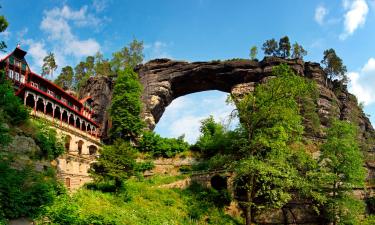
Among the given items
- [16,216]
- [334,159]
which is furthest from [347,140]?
[16,216]

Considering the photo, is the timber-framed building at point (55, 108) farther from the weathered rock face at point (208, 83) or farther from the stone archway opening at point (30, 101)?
the weathered rock face at point (208, 83)

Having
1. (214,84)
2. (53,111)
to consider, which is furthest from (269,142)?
(214,84)

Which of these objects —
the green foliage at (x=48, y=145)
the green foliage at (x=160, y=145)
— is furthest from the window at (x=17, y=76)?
the green foliage at (x=48, y=145)

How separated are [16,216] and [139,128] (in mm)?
32545

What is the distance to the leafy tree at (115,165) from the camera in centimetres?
2898

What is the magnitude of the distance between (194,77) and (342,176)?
105ft

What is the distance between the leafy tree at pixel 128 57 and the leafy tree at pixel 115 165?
46.0 metres

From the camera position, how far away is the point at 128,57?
75.8 meters

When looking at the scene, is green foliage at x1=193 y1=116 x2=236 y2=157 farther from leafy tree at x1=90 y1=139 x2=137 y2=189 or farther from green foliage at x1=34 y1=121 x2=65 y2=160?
green foliage at x1=34 y1=121 x2=65 y2=160

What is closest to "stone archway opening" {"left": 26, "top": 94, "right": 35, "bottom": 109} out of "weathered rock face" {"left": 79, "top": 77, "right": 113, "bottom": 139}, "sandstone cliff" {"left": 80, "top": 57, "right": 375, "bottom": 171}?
"sandstone cliff" {"left": 80, "top": 57, "right": 375, "bottom": 171}

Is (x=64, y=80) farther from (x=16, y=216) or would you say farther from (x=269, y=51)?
(x=16, y=216)

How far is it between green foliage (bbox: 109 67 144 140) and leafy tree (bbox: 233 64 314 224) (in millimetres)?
19598

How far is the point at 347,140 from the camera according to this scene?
3603 cm

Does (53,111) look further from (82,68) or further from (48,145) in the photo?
(82,68)
